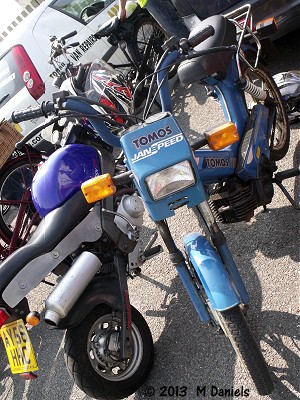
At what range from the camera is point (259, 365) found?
81.4 inches

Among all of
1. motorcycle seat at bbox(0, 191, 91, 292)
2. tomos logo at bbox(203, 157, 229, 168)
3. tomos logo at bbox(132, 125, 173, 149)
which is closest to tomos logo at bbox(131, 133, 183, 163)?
tomos logo at bbox(132, 125, 173, 149)

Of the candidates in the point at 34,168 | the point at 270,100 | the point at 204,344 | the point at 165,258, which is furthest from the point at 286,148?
the point at 34,168

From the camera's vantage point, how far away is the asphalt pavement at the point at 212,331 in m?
2.43

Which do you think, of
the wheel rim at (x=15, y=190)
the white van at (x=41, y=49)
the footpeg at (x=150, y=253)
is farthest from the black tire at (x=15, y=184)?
the footpeg at (x=150, y=253)

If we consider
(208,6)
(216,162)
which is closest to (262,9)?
(208,6)

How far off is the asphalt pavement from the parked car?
38.2 inches

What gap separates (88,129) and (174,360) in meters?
2.02

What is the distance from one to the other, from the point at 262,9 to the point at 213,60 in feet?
4.76

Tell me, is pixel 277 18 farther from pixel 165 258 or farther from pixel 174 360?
pixel 174 360

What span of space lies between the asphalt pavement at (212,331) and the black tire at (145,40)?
273cm

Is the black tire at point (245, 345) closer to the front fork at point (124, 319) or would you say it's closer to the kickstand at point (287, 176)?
the front fork at point (124, 319)

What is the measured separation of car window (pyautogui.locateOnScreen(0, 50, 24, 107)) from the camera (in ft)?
17.5

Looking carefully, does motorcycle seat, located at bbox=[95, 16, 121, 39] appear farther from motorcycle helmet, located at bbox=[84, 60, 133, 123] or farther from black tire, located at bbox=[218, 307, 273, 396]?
black tire, located at bbox=[218, 307, 273, 396]

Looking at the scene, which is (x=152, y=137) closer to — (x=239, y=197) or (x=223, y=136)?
(x=223, y=136)
